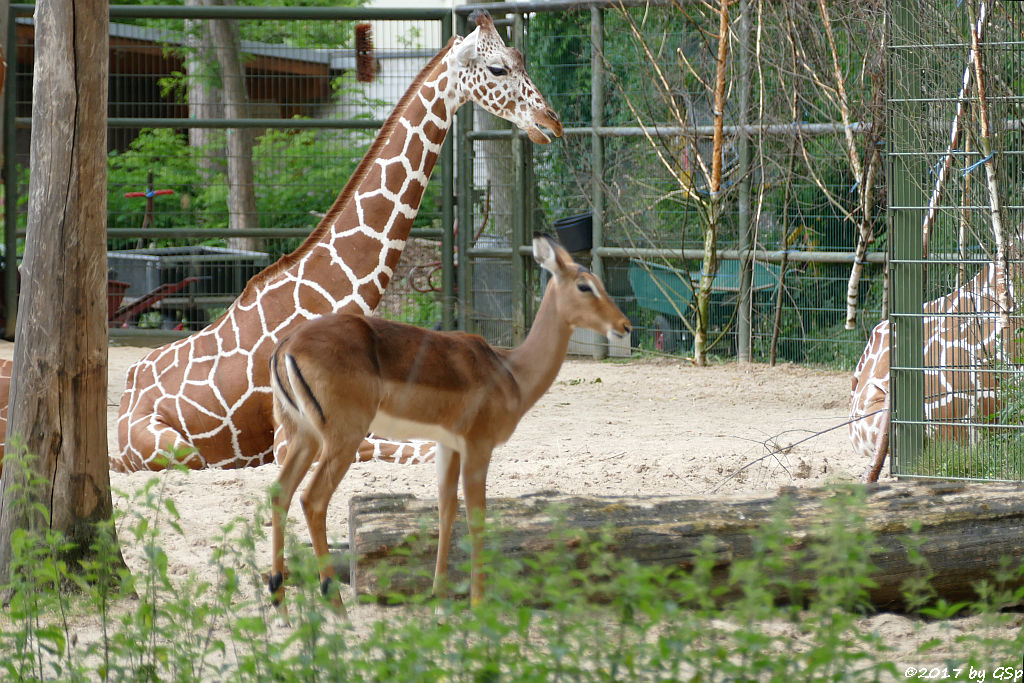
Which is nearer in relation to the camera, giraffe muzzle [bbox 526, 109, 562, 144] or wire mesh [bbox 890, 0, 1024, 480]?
wire mesh [bbox 890, 0, 1024, 480]

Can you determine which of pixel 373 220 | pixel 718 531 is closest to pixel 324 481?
pixel 718 531

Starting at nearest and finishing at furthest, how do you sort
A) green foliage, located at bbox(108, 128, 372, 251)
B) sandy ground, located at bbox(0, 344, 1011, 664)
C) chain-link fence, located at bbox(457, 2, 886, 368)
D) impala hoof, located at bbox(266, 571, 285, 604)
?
impala hoof, located at bbox(266, 571, 285, 604), sandy ground, located at bbox(0, 344, 1011, 664), chain-link fence, located at bbox(457, 2, 886, 368), green foliage, located at bbox(108, 128, 372, 251)

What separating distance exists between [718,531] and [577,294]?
3.04ft

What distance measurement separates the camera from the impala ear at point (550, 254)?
3.82m

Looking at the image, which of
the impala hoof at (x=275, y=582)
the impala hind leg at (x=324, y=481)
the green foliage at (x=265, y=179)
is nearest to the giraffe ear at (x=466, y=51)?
the impala hind leg at (x=324, y=481)

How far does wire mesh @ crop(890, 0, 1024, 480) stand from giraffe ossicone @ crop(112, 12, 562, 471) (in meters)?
1.98

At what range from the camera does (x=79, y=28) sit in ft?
12.2

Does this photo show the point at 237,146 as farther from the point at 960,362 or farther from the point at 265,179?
the point at 960,362

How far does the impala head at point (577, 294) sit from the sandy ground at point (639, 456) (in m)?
0.84

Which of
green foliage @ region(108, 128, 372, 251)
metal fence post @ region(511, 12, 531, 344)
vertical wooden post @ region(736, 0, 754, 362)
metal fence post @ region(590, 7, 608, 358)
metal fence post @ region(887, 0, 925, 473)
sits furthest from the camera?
green foliage @ region(108, 128, 372, 251)

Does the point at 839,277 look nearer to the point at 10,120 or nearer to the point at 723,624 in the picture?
the point at 723,624

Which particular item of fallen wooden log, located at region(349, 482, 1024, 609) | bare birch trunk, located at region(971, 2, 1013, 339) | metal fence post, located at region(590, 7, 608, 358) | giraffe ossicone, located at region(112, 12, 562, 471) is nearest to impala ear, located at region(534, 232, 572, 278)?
fallen wooden log, located at region(349, 482, 1024, 609)

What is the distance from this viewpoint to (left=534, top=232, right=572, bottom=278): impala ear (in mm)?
3818

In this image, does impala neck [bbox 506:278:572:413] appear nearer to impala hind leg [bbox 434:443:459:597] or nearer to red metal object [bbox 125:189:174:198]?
impala hind leg [bbox 434:443:459:597]
